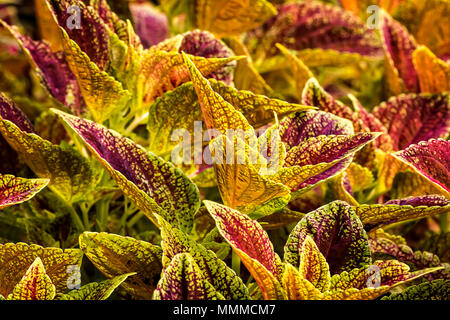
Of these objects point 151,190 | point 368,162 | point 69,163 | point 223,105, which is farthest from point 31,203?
point 368,162

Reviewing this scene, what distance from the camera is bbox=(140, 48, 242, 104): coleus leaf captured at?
0.75 meters

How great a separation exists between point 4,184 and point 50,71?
0.25 meters

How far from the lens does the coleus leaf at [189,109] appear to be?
724 mm

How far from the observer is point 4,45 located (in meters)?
1.42

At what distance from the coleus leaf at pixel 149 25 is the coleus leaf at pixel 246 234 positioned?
0.55m

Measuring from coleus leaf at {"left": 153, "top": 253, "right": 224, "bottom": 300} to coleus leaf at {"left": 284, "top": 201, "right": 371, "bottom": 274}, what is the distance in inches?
4.7

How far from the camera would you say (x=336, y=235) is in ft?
2.20

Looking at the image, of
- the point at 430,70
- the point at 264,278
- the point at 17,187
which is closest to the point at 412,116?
the point at 430,70

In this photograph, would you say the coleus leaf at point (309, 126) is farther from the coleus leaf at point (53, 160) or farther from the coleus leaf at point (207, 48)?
the coleus leaf at point (53, 160)

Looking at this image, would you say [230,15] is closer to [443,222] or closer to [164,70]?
[164,70]

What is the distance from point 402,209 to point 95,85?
0.39m

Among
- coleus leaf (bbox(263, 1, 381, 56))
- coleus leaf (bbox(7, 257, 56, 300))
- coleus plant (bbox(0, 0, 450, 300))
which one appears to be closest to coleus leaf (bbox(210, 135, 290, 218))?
coleus plant (bbox(0, 0, 450, 300))

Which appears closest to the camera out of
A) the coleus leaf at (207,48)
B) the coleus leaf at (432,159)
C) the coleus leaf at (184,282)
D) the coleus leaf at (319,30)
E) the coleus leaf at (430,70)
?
the coleus leaf at (184,282)

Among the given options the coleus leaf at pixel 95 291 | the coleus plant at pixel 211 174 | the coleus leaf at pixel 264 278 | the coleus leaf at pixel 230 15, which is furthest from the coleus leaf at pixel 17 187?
the coleus leaf at pixel 230 15
